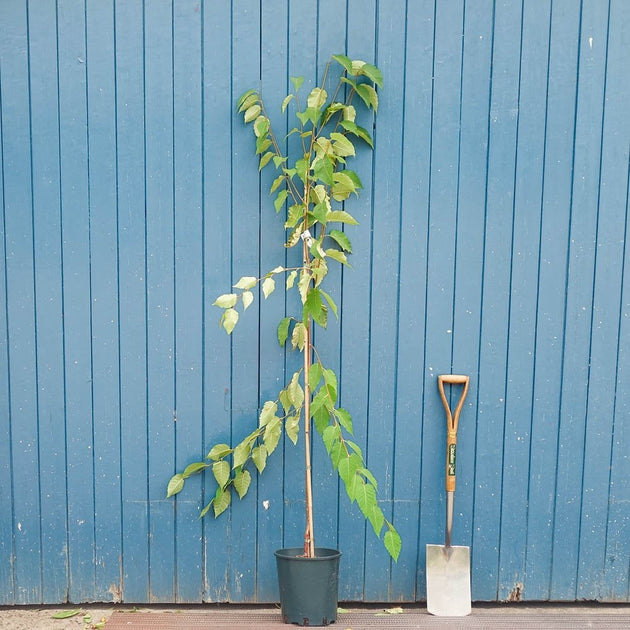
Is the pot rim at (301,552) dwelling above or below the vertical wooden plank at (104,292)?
below

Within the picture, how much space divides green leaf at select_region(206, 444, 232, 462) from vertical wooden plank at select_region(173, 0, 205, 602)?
0.09 meters

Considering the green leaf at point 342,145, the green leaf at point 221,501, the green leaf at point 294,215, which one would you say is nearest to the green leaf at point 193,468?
the green leaf at point 221,501

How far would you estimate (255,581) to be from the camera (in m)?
2.89

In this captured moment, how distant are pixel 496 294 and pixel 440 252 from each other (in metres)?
0.27

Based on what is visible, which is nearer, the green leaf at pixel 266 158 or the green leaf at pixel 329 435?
the green leaf at pixel 329 435

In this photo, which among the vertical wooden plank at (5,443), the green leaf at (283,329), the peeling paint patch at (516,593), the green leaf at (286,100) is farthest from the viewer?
the peeling paint patch at (516,593)

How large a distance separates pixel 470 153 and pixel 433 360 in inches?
31.6

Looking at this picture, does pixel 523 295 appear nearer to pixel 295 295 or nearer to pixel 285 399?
pixel 295 295

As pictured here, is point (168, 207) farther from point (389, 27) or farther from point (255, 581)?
point (255, 581)

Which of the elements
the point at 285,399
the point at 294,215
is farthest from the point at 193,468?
the point at 294,215

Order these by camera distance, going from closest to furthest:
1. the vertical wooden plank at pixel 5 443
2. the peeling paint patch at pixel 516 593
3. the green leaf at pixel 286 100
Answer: the green leaf at pixel 286 100 < the vertical wooden plank at pixel 5 443 < the peeling paint patch at pixel 516 593

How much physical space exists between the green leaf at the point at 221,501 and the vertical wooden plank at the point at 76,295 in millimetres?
495

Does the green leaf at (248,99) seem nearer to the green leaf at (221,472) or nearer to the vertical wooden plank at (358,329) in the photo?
the vertical wooden plank at (358,329)

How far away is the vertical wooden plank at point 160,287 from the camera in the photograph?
2.75m
